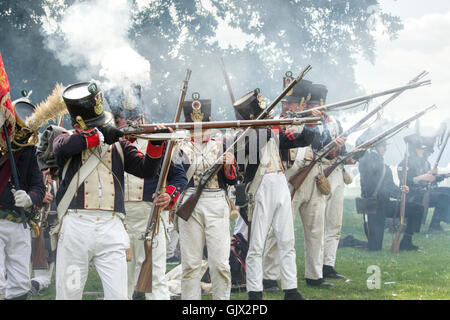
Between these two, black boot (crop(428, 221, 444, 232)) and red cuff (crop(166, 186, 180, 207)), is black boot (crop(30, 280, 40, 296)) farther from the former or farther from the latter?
black boot (crop(428, 221, 444, 232))

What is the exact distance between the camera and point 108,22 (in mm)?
13109

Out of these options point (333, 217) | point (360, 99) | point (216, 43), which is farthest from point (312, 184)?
point (216, 43)

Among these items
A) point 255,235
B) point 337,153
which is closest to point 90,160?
point 255,235

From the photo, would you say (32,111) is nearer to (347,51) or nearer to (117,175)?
(117,175)

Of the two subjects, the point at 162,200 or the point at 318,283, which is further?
the point at 318,283

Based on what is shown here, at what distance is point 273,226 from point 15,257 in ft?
9.44

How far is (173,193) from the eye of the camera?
20.2 feet

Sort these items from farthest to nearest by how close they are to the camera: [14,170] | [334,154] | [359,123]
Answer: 1. [334,154]
2. [359,123]
3. [14,170]

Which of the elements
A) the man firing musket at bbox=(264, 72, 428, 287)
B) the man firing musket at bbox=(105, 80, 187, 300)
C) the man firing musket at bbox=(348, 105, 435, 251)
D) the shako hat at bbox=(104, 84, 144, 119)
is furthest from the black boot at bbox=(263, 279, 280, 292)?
the man firing musket at bbox=(348, 105, 435, 251)

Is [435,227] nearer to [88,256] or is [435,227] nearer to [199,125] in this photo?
[199,125]

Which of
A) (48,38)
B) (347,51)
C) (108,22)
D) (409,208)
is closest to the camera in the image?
(409,208)

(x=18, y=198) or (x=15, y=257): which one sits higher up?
(x=18, y=198)

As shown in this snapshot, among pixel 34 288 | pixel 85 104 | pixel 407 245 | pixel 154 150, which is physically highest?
pixel 85 104

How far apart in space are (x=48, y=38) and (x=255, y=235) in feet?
33.4
